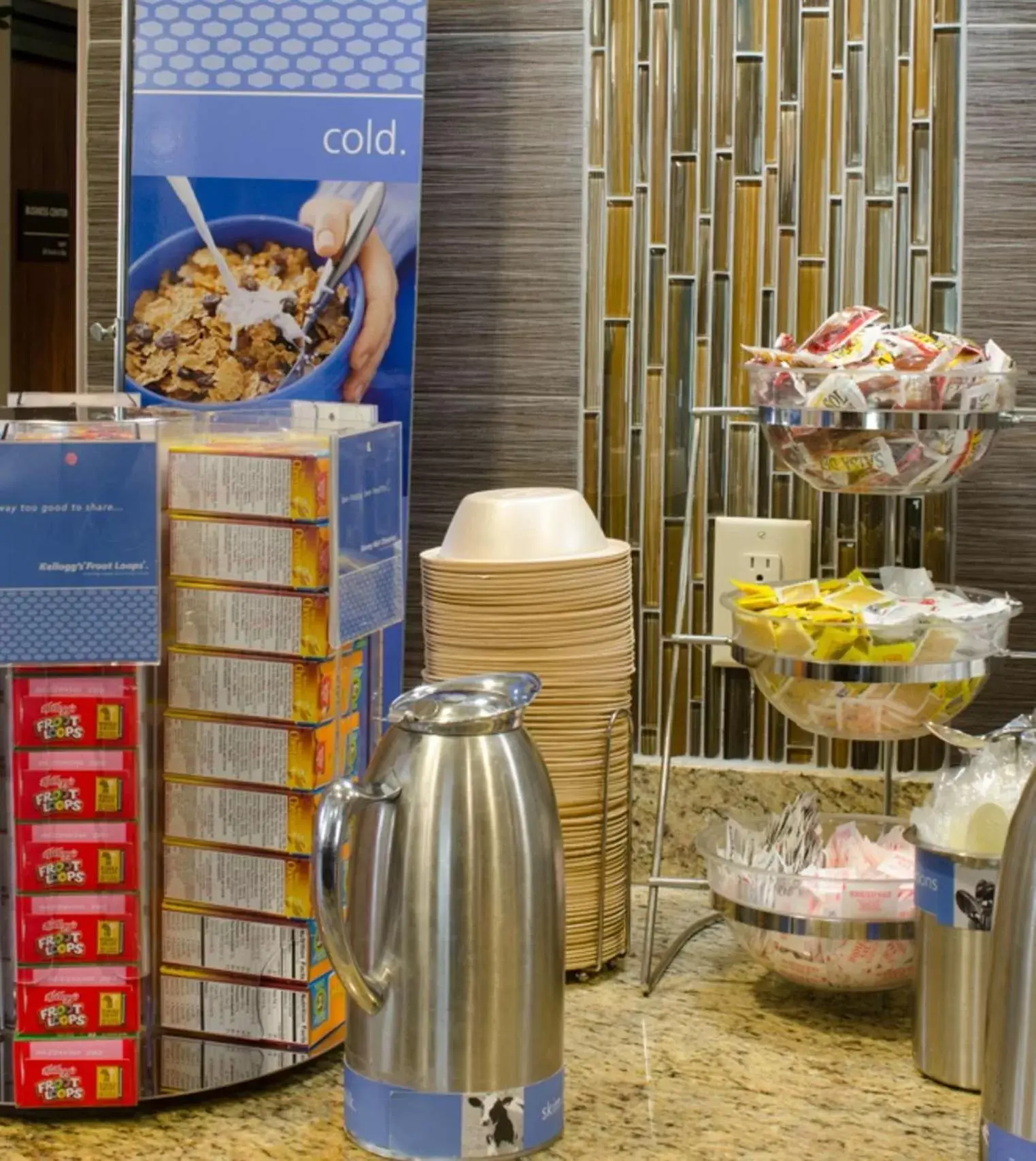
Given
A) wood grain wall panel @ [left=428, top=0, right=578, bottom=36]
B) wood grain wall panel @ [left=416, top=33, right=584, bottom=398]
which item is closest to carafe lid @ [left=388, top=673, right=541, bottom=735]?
wood grain wall panel @ [left=416, top=33, right=584, bottom=398]

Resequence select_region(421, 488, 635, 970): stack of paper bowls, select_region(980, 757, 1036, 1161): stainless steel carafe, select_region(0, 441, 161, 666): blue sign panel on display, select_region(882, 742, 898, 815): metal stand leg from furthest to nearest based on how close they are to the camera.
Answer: select_region(882, 742, 898, 815): metal stand leg < select_region(421, 488, 635, 970): stack of paper bowls < select_region(0, 441, 161, 666): blue sign panel on display < select_region(980, 757, 1036, 1161): stainless steel carafe

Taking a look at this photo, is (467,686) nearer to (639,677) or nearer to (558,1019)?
(558,1019)

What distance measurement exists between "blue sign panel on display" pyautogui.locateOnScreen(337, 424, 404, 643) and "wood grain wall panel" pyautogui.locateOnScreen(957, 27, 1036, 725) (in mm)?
593

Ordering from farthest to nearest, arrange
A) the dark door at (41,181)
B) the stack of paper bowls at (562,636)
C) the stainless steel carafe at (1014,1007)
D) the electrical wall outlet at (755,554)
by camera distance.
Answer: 1. the dark door at (41,181)
2. the electrical wall outlet at (755,554)
3. the stack of paper bowls at (562,636)
4. the stainless steel carafe at (1014,1007)

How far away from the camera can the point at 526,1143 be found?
1.01 metres

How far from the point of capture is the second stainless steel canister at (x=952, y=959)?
1.11m

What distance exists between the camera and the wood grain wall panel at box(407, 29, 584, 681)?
5.15 ft

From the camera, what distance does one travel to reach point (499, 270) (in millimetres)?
1592

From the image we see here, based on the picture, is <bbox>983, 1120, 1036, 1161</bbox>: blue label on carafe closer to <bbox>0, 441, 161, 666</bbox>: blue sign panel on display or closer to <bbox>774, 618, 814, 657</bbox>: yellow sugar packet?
<bbox>774, 618, 814, 657</bbox>: yellow sugar packet

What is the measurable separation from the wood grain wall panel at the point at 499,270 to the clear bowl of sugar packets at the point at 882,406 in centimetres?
31

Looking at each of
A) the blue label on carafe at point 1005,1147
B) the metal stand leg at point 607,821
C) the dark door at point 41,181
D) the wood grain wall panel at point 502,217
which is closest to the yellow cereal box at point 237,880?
the metal stand leg at point 607,821

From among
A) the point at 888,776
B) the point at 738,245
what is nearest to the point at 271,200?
the point at 738,245

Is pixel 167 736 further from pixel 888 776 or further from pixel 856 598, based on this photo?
pixel 888 776

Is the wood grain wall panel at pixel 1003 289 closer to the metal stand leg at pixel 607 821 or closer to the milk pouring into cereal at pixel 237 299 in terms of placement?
the metal stand leg at pixel 607 821
